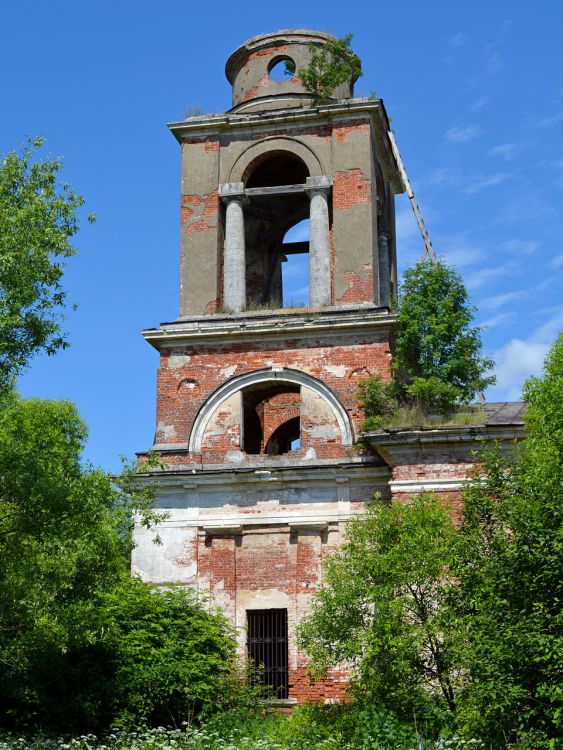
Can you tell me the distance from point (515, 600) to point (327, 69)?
38.7ft

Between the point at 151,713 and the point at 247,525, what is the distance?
3584mm

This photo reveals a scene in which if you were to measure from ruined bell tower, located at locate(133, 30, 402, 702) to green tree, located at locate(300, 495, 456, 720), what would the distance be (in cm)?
304

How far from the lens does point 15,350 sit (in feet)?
40.9

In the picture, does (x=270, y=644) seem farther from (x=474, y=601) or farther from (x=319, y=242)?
(x=319, y=242)

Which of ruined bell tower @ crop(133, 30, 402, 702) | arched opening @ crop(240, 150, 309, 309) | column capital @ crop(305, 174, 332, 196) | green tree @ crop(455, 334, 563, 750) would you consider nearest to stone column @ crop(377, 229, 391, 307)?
ruined bell tower @ crop(133, 30, 402, 702)

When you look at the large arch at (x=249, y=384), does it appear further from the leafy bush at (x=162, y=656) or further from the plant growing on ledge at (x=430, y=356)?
the leafy bush at (x=162, y=656)

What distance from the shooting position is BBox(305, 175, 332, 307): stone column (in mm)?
18953

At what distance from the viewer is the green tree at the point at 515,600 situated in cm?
1057

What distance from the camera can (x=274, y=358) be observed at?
18672 millimetres

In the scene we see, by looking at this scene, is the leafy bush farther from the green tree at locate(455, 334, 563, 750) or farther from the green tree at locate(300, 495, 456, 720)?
the green tree at locate(455, 334, 563, 750)

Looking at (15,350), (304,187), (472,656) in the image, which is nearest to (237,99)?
(304,187)

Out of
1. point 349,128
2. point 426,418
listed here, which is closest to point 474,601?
point 426,418

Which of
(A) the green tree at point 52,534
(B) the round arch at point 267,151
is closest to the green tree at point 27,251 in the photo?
(A) the green tree at point 52,534

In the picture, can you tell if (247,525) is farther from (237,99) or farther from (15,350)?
(237,99)
